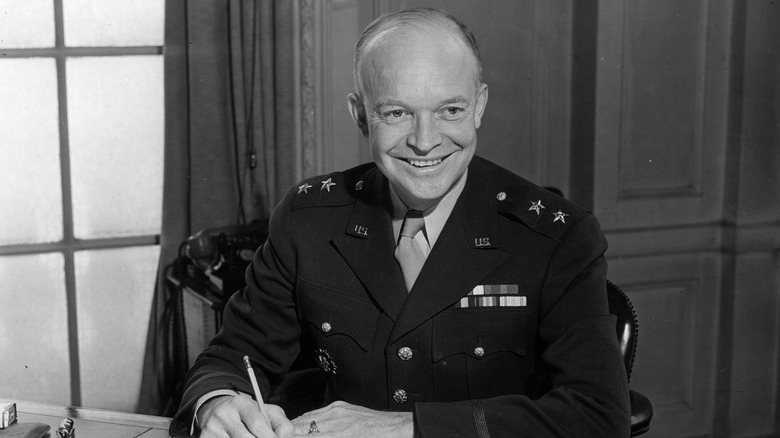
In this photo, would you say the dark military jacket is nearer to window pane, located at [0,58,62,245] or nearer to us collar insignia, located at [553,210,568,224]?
us collar insignia, located at [553,210,568,224]

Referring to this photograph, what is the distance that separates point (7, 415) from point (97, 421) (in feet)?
0.59

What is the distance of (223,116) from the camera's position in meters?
3.21

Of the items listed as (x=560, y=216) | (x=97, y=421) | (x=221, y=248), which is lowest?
(x=97, y=421)

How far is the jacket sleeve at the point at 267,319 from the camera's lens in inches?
72.1

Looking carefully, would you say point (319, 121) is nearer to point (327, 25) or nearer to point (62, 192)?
point (327, 25)

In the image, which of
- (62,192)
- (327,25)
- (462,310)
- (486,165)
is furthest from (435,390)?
(62,192)

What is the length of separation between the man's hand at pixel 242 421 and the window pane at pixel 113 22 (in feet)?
7.03

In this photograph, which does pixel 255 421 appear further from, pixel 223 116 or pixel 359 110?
pixel 223 116

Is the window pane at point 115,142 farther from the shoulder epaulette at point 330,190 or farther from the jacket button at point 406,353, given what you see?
the jacket button at point 406,353

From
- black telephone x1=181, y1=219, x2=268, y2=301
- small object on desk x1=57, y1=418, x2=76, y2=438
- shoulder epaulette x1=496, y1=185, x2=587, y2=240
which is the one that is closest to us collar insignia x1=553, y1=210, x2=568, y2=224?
shoulder epaulette x1=496, y1=185, x2=587, y2=240

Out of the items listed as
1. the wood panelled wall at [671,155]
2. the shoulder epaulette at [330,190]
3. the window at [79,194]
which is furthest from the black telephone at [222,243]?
the shoulder epaulette at [330,190]

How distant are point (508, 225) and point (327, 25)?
1.76 m

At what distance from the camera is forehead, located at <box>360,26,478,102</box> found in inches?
62.6

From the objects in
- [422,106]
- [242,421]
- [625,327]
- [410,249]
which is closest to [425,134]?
[422,106]
